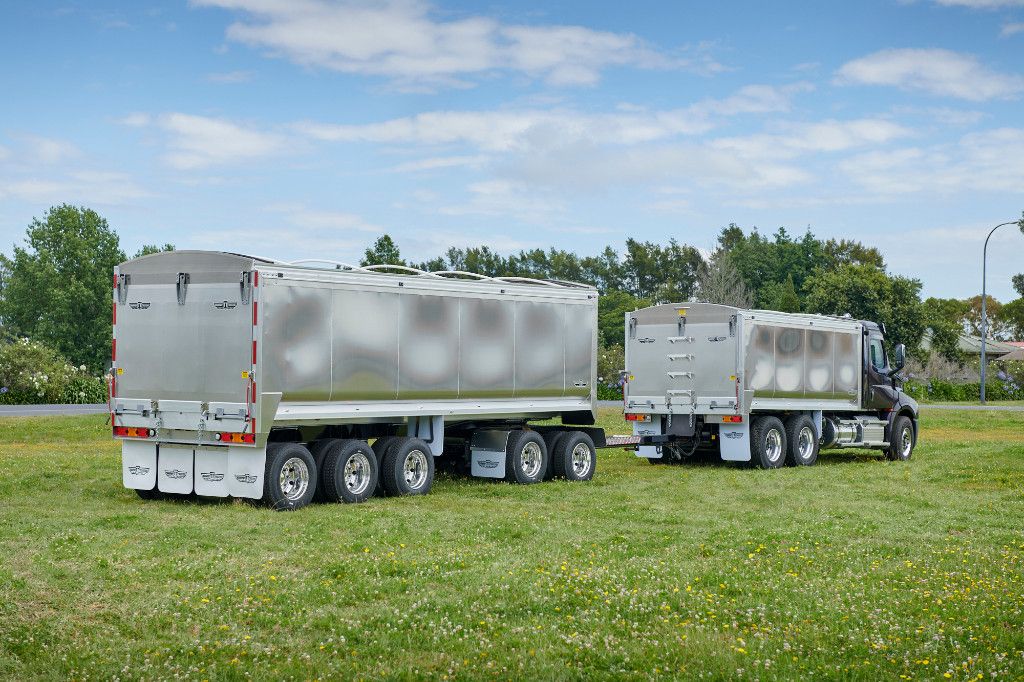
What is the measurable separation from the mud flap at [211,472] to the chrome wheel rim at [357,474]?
1837 mm

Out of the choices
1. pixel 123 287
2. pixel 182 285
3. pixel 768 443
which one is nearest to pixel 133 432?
pixel 123 287

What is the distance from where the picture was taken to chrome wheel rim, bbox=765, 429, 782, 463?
25.6 m

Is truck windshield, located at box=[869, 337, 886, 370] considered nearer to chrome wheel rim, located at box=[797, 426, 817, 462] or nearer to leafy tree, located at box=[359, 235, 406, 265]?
chrome wheel rim, located at box=[797, 426, 817, 462]

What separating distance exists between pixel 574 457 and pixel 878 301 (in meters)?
65.3

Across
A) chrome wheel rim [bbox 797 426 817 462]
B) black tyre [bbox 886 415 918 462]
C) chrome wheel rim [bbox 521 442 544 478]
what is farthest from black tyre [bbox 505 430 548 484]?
black tyre [bbox 886 415 918 462]

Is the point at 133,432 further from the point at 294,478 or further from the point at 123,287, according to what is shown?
the point at 294,478

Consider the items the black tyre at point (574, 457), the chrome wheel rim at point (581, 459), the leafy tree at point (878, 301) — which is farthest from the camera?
the leafy tree at point (878, 301)

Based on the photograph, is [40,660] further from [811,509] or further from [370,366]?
[811,509]

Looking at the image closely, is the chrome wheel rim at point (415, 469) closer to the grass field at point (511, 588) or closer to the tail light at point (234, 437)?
the grass field at point (511, 588)

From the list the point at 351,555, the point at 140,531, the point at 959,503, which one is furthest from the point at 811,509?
the point at 140,531

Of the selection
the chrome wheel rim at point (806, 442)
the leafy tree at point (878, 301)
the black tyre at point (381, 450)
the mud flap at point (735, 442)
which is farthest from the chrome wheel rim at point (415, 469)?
the leafy tree at point (878, 301)

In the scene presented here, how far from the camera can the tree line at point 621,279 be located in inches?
3278

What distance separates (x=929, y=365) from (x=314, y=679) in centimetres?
7574

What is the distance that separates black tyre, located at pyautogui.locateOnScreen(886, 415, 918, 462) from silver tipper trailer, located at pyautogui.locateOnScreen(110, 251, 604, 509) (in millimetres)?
12705
